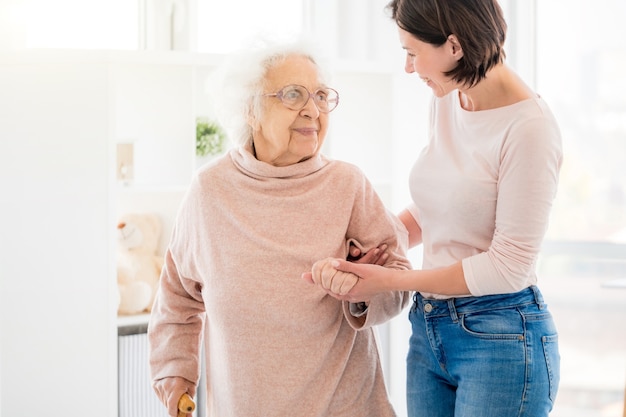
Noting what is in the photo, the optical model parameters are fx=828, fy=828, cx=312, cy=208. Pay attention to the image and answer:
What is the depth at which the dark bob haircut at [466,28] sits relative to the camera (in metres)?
1.52

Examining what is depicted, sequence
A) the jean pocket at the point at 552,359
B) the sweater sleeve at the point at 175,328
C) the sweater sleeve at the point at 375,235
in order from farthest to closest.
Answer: the sweater sleeve at the point at 175,328 → the sweater sleeve at the point at 375,235 → the jean pocket at the point at 552,359

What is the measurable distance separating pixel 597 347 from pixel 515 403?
1.48 metres

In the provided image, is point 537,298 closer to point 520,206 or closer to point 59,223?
point 520,206

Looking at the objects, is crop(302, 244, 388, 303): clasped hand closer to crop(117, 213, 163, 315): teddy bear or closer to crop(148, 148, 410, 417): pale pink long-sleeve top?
crop(148, 148, 410, 417): pale pink long-sleeve top

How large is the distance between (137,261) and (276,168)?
45.9 inches

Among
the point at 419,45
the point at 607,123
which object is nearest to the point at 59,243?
the point at 419,45

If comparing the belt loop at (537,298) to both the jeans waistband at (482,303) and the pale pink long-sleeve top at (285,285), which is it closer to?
the jeans waistband at (482,303)

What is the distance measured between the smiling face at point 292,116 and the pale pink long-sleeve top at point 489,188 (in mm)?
235

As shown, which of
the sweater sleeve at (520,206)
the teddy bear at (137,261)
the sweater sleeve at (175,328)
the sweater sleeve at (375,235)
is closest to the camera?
the sweater sleeve at (520,206)

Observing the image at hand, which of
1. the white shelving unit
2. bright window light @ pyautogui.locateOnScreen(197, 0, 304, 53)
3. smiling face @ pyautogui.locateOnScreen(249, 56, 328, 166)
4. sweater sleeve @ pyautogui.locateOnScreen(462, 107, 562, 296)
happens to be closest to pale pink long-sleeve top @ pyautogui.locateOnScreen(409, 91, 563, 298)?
sweater sleeve @ pyautogui.locateOnScreen(462, 107, 562, 296)

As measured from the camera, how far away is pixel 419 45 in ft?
5.23

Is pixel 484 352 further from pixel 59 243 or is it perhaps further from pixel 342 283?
pixel 59 243

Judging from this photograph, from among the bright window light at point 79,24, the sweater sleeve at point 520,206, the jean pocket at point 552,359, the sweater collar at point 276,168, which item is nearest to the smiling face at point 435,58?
the sweater sleeve at point 520,206

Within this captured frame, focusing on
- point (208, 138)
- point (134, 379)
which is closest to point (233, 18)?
point (208, 138)
